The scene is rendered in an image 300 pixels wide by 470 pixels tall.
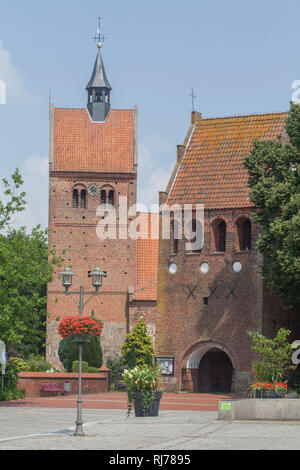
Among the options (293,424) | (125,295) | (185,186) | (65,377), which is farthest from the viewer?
(125,295)

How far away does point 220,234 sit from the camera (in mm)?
48594

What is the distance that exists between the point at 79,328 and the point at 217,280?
2409 centimetres

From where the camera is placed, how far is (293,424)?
83.3 feet

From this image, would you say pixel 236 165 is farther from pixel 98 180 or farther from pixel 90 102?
pixel 90 102

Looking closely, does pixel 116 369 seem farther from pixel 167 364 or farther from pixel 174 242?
pixel 174 242

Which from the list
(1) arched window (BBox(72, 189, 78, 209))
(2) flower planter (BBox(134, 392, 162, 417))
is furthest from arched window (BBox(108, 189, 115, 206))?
(2) flower planter (BBox(134, 392, 162, 417))

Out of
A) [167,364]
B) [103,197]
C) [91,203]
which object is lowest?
[167,364]

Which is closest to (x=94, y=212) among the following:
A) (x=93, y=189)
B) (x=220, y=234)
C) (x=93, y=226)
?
(x=93, y=226)

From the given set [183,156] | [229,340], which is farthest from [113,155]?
[229,340]

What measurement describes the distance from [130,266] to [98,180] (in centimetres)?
737

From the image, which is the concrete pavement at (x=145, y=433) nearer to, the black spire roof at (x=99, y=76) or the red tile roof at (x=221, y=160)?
the red tile roof at (x=221, y=160)

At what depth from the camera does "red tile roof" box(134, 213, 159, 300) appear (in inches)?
2675

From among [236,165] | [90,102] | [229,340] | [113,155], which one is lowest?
[229,340]

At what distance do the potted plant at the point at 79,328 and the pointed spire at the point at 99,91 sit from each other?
47.9 m
